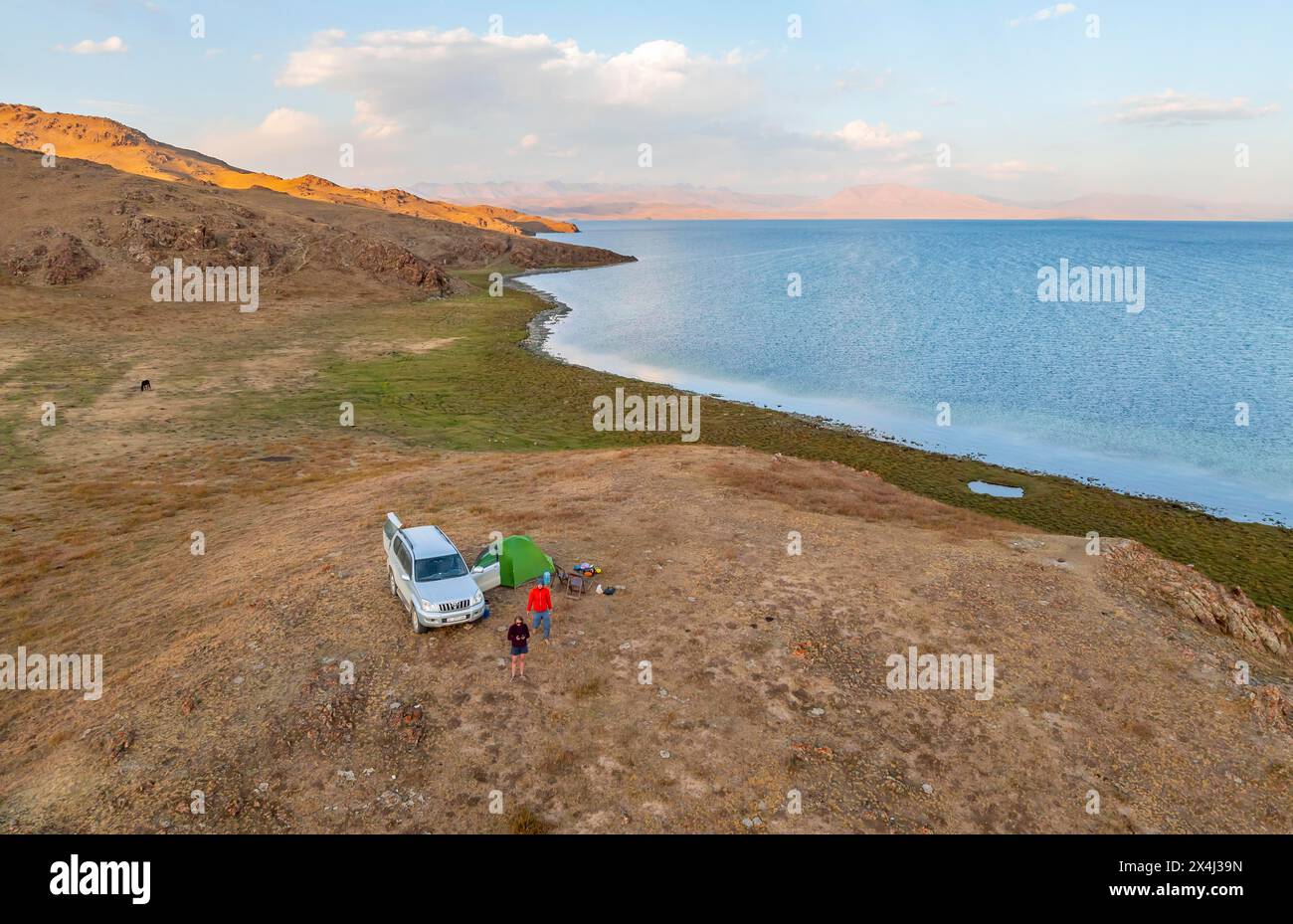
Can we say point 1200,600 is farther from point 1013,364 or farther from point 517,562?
point 1013,364

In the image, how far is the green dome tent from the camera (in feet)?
68.3

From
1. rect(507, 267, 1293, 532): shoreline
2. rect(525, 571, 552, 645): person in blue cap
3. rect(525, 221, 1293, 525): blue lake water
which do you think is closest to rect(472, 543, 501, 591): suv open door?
rect(525, 571, 552, 645): person in blue cap

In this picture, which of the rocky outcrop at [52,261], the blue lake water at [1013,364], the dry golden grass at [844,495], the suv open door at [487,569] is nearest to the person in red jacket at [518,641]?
the suv open door at [487,569]

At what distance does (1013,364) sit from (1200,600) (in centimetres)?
5218

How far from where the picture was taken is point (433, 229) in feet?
469

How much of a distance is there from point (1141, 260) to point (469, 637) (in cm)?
22923

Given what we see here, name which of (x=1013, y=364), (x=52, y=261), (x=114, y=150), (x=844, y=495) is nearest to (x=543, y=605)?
(x=844, y=495)

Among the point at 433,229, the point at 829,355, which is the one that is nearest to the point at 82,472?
the point at 829,355

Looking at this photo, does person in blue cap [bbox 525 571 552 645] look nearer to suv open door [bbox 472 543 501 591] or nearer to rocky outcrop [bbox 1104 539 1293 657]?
suv open door [bbox 472 543 501 591]

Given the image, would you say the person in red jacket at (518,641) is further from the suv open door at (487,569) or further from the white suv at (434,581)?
the suv open door at (487,569)

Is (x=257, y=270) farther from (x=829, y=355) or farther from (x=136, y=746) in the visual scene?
(x=136, y=746)

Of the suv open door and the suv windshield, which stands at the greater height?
the suv windshield

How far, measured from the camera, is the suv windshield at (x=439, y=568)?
18.7 m

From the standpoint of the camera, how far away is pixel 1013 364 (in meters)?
68.5
